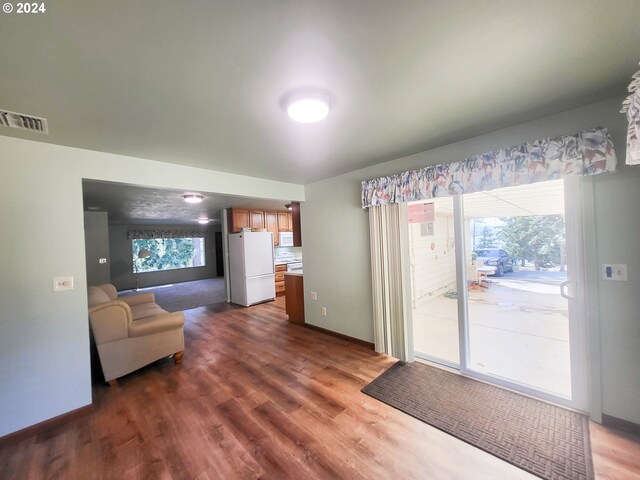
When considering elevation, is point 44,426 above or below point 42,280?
below

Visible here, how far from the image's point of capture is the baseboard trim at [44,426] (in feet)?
5.92

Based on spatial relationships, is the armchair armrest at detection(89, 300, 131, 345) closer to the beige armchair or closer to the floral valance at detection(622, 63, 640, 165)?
the beige armchair

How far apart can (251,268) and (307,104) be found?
14.1 ft

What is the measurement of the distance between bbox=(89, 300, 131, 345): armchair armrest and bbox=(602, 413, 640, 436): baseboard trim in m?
4.17

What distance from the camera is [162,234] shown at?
8.89 m

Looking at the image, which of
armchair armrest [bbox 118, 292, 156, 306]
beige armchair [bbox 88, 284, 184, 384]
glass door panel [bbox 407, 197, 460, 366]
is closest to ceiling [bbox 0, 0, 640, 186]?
glass door panel [bbox 407, 197, 460, 366]

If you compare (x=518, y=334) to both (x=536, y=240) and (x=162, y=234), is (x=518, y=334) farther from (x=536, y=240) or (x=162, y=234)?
(x=162, y=234)

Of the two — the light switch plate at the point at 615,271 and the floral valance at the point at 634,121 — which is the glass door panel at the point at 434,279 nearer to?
the light switch plate at the point at 615,271

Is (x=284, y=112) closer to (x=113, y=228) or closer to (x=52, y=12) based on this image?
(x=52, y=12)

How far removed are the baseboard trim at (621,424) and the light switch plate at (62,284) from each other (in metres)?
4.23

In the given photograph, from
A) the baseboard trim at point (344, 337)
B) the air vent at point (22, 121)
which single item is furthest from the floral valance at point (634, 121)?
the air vent at point (22, 121)

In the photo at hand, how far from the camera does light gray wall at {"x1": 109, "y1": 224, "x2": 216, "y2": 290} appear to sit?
26.5ft

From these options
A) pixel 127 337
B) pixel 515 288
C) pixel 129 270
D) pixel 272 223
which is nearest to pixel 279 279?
pixel 272 223

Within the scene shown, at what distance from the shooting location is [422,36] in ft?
3.45
